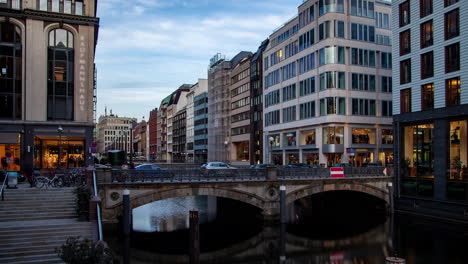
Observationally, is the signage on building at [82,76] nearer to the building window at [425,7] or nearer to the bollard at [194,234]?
the bollard at [194,234]

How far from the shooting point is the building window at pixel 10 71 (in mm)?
40562

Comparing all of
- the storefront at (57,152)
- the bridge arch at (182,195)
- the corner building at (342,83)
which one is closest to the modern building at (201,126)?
the corner building at (342,83)

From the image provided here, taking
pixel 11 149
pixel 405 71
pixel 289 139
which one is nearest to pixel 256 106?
pixel 289 139

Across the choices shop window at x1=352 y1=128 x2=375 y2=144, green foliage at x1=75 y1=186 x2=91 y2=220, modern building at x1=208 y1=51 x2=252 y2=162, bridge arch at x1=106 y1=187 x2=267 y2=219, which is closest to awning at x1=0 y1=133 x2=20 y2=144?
bridge arch at x1=106 y1=187 x2=267 y2=219

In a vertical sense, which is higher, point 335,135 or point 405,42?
point 405,42

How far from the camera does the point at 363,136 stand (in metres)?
65.2

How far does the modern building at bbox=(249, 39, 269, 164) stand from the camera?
Result: 90.1 meters

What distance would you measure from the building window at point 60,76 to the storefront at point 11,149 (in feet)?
12.0

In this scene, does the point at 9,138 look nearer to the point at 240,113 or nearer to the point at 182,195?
the point at 182,195

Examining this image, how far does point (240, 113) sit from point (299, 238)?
72.1 meters

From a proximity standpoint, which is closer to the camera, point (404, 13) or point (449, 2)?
point (449, 2)

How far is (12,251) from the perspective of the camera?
19.8 meters

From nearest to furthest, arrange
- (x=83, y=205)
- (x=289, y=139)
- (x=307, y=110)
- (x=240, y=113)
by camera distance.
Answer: (x=83, y=205) → (x=307, y=110) → (x=289, y=139) → (x=240, y=113)

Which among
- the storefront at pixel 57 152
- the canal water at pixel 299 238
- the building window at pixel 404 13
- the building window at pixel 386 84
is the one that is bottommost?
the canal water at pixel 299 238
